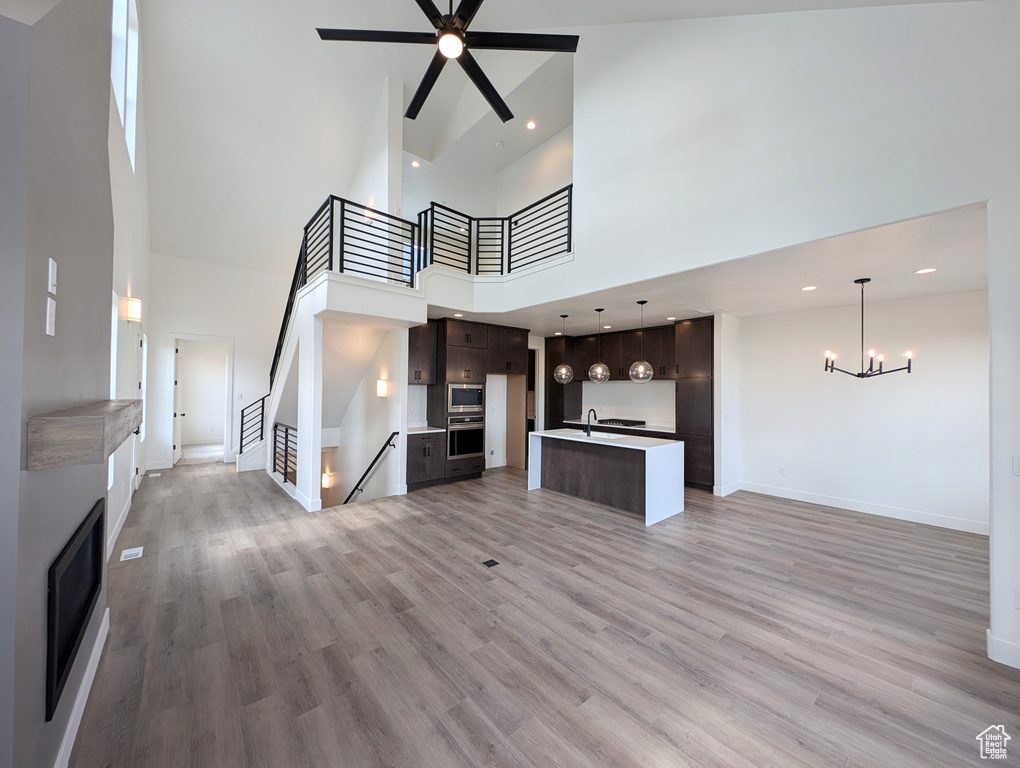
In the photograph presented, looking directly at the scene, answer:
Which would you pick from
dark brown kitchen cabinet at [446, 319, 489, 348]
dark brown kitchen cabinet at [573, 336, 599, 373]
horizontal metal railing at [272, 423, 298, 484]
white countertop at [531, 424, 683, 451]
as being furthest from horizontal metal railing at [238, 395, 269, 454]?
dark brown kitchen cabinet at [573, 336, 599, 373]

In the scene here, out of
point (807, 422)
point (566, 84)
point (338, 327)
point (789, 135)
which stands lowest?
point (807, 422)

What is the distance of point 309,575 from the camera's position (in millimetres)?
3383

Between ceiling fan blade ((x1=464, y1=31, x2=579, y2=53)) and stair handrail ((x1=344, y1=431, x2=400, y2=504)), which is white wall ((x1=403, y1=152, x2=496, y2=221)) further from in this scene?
ceiling fan blade ((x1=464, y1=31, x2=579, y2=53))

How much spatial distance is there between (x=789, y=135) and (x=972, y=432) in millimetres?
4192

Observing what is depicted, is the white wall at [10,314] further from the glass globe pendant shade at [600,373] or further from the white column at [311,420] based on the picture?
the glass globe pendant shade at [600,373]

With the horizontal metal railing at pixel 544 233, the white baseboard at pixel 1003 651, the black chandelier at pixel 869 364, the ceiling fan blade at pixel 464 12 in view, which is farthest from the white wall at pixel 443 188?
the white baseboard at pixel 1003 651

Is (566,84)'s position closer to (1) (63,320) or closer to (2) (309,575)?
(1) (63,320)

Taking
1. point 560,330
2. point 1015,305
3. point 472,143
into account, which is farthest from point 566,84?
point 1015,305

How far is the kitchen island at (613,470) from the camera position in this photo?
16.1ft

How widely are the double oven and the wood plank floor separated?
2.36 metres

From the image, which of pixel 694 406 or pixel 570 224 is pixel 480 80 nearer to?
pixel 570 224

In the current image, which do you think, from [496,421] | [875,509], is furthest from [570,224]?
[875,509]

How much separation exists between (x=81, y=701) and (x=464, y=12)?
15.5 feet

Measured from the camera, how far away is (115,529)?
13.2 feet
